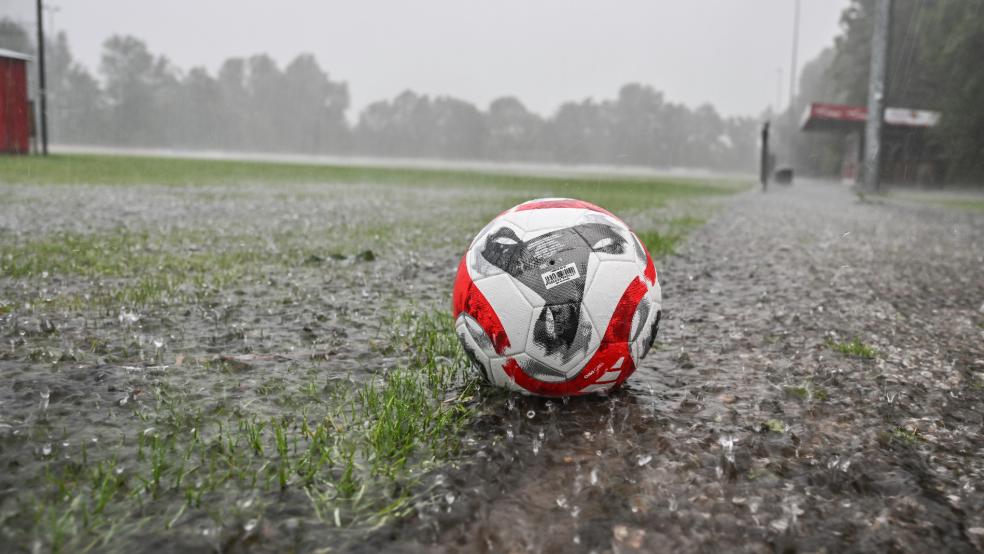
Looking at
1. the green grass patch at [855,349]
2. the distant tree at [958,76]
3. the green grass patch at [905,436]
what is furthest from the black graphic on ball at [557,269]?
the distant tree at [958,76]

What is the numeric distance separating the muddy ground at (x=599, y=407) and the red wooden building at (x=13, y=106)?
106 feet

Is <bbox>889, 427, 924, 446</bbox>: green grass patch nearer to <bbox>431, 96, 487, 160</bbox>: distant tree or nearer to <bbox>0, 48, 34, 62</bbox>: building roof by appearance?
<bbox>0, 48, 34, 62</bbox>: building roof

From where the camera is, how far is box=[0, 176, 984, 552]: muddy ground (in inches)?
88.1

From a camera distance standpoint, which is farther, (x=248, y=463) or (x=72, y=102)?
(x=72, y=102)

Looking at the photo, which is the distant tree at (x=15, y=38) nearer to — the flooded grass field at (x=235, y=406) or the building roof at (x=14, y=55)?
the building roof at (x=14, y=55)

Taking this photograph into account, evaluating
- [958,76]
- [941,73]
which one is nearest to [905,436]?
[958,76]

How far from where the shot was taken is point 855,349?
14.4ft

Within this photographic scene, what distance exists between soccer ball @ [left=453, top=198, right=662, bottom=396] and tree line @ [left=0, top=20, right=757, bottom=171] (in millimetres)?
95801

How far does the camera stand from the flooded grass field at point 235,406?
221 cm

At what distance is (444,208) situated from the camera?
55.0ft

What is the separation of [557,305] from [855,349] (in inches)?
95.6

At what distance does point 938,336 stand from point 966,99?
4247 centimetres

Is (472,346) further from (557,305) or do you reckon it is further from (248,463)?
(248,463)

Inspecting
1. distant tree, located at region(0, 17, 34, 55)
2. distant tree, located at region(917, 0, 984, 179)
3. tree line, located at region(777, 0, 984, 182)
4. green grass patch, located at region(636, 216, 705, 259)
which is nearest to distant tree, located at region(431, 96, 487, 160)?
tree line, located at region(777, 0, 984, 182)
